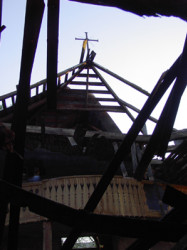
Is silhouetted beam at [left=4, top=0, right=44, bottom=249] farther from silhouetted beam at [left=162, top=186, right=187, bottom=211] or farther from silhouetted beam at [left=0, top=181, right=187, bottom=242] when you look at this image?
silhouetted beam at [left=162, top=186, right=187, bottom=211]

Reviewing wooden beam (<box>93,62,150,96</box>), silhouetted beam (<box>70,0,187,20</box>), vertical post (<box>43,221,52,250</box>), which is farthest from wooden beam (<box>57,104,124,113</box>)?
silhouetted beam (<box>70,0,187,20</box>)

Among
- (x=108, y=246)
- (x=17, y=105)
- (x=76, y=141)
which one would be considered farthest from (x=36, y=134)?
(x=17, y=105)

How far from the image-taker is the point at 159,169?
484 inches

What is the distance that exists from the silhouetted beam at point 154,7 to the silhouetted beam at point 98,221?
1322mm

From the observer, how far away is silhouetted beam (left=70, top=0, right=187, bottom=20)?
1603 millimetres

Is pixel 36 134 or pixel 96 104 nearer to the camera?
pixel 36 134

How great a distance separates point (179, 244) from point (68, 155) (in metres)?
12.1

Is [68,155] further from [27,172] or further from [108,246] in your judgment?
[108,246]

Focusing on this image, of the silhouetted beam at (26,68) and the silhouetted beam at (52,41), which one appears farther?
the silhouetted beam at (52,41)

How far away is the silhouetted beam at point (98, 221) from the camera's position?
5.67 feet

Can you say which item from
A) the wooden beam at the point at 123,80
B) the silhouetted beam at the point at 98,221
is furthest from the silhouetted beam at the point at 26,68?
the wooden beam at the point at 123,80

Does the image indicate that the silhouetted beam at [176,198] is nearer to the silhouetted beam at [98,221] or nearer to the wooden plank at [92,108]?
the silhouetted beam at [98,221]

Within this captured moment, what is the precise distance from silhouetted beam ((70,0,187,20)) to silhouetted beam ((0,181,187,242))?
132 cm

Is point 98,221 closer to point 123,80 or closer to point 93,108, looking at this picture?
point 93,108
